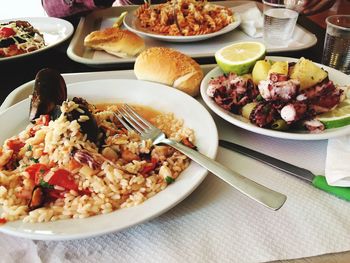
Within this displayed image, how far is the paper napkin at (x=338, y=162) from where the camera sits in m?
0.71

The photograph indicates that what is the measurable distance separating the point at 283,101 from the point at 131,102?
45 cm

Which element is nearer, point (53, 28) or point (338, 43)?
point (338, 43)

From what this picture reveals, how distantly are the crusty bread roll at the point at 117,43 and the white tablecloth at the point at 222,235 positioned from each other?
31.1 inches

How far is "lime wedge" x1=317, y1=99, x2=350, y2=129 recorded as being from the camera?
0.84m

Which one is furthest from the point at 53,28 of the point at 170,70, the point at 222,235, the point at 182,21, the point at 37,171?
the point at 222,235

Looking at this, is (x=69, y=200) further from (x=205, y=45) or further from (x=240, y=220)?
(x=205, y=45)

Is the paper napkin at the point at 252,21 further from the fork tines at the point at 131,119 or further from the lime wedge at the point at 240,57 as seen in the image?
the fork tines at the point at 131,119

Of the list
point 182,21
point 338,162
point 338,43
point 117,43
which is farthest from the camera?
point 182,21

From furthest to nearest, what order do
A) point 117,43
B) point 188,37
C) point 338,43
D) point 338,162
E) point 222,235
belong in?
point 188,37
point 117,43
point 338,43
point 338,162
point 222,235

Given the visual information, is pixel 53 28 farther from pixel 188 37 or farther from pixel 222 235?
pixel 222 235

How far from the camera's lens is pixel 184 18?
165 centimetres

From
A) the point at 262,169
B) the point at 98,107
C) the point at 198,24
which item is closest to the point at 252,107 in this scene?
the point at 262,169

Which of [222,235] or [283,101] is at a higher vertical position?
[283,101]

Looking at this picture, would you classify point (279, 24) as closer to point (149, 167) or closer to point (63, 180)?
point (149, 167)
